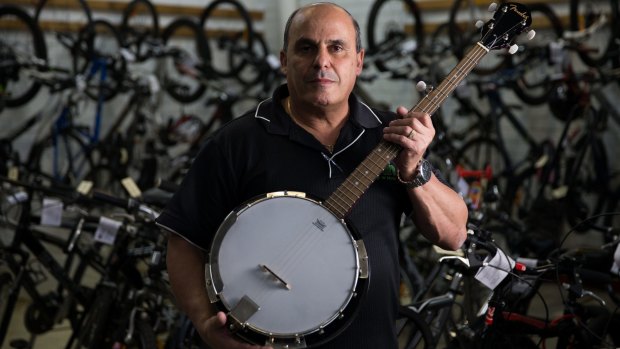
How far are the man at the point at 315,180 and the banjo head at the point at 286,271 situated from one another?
0.06 meters

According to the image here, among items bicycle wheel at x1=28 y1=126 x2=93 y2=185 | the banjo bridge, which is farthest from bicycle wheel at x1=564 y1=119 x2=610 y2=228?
the banjo bridge

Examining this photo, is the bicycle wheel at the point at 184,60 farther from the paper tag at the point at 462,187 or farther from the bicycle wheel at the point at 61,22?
the paper tag at the point at 462,187

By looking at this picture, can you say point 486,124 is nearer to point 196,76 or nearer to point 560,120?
point 560,120

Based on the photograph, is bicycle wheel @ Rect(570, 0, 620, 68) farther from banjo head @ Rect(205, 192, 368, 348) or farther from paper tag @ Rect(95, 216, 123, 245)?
banjo head @ Rect(205, 192, 368, 348)

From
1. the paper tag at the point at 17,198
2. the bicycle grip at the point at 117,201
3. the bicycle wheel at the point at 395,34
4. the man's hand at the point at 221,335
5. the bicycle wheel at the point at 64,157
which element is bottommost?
the bicycle wheel at the point at 64,157

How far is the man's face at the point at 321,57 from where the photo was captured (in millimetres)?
1639

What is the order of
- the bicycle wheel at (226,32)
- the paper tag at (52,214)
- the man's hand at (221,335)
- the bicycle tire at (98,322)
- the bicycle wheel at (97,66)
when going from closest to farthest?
the man's hand at (221,335) → the bicycle tire at (98,322) → the paper tag at (52,214) → the bicycle wheel at (97,66) → the bicycle wheel at (226,32)

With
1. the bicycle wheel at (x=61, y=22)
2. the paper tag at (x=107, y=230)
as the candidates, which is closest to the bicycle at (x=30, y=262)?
the paper tag at (x=107, y=230)

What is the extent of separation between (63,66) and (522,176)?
348 cm

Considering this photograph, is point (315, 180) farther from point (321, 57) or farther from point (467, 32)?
point (467, 32)

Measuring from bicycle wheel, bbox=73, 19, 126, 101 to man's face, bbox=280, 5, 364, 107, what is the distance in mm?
4247

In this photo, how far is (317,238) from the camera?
1572mm

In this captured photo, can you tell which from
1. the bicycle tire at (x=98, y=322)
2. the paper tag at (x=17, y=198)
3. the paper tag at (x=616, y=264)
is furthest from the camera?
the paper tag at (x=17, y=198)

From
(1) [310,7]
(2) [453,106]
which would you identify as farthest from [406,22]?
(1) [310,7]
